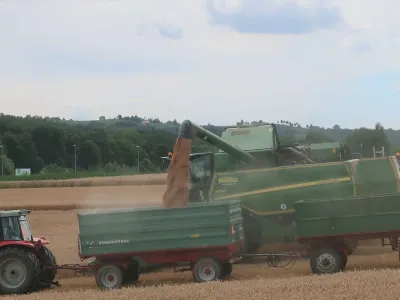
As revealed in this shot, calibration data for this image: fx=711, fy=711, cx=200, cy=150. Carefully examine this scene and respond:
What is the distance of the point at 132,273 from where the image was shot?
1541 centimetres

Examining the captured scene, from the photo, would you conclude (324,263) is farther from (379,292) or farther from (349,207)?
(379,292)

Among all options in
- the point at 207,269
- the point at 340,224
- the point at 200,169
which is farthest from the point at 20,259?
the point at 340,224

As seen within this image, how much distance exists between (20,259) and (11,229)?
30.3 inches

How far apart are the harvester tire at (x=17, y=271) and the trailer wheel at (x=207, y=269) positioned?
333 centimetres

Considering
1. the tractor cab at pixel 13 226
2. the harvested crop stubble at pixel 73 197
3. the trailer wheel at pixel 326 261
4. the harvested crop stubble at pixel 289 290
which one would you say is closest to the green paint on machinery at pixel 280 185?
the trailer wheel at pixel 326 261

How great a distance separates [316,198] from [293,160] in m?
1.73

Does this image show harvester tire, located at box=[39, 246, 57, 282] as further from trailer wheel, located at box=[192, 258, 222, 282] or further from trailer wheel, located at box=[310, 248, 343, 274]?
trailer wheel, located at box=[310, 248, 343, 274]

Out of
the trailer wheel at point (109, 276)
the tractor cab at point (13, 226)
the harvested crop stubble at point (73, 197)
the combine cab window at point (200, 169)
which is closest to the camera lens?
the trailer wheel at point (109, 276)

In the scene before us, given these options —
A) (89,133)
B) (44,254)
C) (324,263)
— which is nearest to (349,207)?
(324,263)

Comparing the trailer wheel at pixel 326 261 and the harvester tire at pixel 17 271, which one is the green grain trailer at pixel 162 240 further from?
the trailer wheel at pixel 326 261

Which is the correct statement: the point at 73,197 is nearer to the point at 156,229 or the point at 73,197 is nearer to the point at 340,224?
the point at 156,229

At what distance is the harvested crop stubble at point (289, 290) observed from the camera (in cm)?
1027

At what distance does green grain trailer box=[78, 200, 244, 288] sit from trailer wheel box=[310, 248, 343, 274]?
161 cm

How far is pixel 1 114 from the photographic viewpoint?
105250mm
